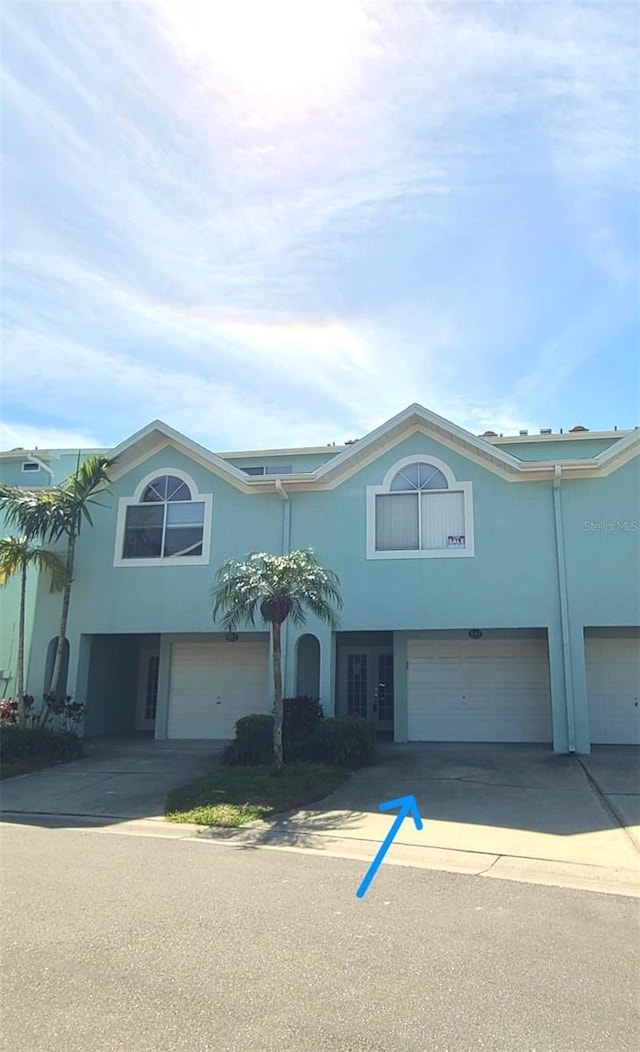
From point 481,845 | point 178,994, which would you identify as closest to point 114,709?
point 481,845

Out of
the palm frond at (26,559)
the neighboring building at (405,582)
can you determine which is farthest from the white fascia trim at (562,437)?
the palm frond at (26,559)

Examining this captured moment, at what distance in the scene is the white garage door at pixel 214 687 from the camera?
16.1m

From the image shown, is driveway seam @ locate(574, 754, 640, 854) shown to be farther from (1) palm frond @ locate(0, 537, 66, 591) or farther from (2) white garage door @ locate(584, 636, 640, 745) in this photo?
(1) palm frond @ locate(0, 537, 66, 591)

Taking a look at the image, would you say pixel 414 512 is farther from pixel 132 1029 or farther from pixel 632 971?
pixel 132 1029

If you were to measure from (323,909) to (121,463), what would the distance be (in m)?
12.1

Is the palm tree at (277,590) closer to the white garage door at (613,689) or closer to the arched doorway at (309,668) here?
the arched doorway at (309,668)

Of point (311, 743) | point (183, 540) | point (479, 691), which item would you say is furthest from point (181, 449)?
point (479, 691)

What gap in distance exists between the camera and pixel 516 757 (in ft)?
41.4

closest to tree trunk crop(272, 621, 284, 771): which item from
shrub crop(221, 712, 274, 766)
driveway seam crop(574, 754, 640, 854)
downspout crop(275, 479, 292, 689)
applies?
shrub crop(221, 712, 274, 766)

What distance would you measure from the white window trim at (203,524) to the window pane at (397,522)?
3.74 metres

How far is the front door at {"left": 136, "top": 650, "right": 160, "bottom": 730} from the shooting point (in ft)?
59.6

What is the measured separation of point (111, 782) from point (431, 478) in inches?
329

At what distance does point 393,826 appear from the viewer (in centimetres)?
830

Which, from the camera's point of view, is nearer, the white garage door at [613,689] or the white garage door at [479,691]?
the white garage door at [613,689]
